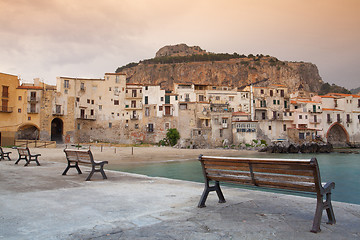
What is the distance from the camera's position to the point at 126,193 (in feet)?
19.9

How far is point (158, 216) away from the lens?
4.13 meters

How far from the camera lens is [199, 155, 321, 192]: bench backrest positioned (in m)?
3.70

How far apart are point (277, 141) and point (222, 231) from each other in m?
58.0

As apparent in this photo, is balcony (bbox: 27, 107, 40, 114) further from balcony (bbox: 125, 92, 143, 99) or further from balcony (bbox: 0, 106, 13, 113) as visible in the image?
balcony (bbox: 125, 92, 143, 99)

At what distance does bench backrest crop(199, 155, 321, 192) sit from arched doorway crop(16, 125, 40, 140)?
50921 millimetres

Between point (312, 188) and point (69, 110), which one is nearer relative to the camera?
point (312, 188)

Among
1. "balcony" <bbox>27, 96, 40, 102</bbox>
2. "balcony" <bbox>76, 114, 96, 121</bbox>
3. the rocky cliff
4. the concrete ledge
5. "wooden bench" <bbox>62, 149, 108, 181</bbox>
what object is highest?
the rocky cliff

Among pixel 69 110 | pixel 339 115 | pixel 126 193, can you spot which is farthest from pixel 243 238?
pixel 339 115

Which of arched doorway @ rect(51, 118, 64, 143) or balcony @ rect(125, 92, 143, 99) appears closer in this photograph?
arched doorway @ rect(51, 118, 64, 143)

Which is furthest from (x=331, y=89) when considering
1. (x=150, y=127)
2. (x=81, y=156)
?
(x=81, y=156)

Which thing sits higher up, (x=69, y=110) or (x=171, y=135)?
(x=69, y=110)

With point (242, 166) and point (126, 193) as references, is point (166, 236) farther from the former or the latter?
point (126, 193)

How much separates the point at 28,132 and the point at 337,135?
7322 cm

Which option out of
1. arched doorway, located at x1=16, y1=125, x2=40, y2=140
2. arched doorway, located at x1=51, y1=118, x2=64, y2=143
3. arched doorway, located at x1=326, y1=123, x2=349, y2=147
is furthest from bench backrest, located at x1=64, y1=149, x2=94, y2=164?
arched doorway, located at x1=326, y1=123, x2=349, y2=147
